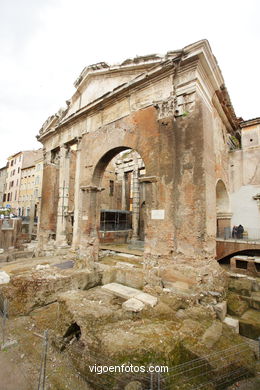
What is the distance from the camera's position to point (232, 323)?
12.5 ft

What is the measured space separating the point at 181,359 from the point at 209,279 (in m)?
2.07

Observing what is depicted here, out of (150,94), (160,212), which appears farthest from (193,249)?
(150,94)

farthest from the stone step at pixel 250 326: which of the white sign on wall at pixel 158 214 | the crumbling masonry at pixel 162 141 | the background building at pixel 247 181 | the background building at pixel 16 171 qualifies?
the background building at pixel 16 171

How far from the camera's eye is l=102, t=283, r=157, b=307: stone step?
13.7ft

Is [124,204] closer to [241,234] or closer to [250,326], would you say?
[241,234]

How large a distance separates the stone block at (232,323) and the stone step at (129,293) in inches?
56.4

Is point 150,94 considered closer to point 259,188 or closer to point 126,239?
point 259,188

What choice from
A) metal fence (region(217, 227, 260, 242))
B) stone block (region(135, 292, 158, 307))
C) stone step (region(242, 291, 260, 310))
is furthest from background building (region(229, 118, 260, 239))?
stone block (region(135, 292, 158, 307))

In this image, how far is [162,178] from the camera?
5.20 meters

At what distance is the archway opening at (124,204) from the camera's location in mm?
15430

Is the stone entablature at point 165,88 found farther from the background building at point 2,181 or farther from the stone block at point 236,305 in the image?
the background building at point 2,181

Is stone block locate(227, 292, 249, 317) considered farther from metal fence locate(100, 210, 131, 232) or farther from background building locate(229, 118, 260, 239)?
metal fence locate(100, 210, 131, 232)

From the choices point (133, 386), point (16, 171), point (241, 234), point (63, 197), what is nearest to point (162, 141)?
point (133, 386)

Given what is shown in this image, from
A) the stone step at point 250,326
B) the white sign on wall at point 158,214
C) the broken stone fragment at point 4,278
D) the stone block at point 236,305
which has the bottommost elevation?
the stone step at point 250,326
